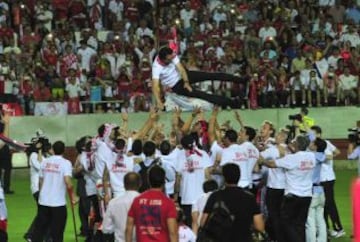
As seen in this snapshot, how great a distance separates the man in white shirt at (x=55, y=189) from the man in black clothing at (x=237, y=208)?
16.3 ft

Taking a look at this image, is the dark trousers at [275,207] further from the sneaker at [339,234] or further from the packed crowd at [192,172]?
the sneaker at [339,234]

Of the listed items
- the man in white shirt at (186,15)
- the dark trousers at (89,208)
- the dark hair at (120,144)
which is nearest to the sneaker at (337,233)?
the dark trousers at (89,208)

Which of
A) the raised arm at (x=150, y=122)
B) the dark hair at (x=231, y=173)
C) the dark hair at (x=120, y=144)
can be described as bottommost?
the dark hair at (x=231, y=173)

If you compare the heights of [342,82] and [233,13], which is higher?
[233,13]

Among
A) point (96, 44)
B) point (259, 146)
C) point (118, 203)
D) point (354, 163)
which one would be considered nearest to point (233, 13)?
point (96, 44)

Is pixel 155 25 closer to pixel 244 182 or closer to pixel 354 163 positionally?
pixel 354 163

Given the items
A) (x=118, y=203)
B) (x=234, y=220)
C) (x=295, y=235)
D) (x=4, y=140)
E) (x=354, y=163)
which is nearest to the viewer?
(x=234, y=220)

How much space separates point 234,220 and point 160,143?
5.81m

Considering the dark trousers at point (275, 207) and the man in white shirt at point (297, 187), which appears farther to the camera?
the dark trousers at point (275, 207)

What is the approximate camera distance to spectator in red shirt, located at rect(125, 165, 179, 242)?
10.5 meters

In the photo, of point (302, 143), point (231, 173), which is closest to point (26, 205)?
point (302, 143)

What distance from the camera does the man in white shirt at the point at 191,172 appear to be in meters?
15.1

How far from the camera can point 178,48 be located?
98.9ft

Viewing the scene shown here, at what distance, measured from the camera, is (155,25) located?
3241 cm
